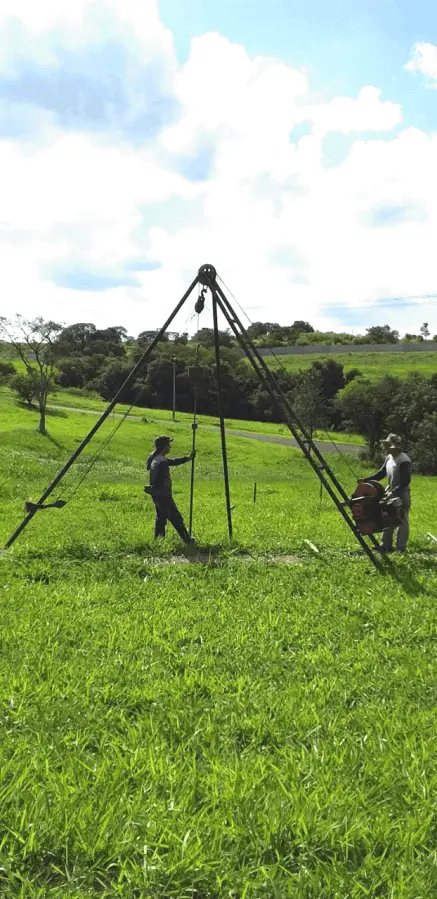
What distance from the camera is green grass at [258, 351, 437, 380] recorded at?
82188 millimetres

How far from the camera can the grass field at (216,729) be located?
2990 millimetres

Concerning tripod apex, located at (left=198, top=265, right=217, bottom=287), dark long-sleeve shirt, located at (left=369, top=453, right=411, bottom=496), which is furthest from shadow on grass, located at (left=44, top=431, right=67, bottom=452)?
dark long-sleeve shirt, located at (left=369, top=453, right=411, bottom=496)

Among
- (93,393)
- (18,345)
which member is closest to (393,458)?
(18,345)

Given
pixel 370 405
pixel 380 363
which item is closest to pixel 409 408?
pixel 370 405

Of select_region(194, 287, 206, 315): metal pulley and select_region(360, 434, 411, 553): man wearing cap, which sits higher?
select_region(194, 287, 206, 315): metal pulley

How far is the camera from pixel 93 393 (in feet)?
263

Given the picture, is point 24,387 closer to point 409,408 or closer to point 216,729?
point 409,408

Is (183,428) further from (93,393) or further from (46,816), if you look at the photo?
(46,816)

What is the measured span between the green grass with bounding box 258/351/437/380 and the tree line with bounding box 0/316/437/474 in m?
5.31

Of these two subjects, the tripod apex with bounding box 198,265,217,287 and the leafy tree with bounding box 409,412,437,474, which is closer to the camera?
the tripod apex with bounding box 198,265,217,287

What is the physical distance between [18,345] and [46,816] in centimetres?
4813

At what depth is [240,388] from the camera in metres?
77.1

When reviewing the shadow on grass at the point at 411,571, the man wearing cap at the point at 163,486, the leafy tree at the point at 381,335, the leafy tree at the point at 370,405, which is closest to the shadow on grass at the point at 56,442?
the man wearing cap at the point at 163,486

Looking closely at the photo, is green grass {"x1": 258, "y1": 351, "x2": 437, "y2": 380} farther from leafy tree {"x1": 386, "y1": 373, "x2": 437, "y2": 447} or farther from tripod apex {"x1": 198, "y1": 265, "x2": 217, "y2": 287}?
tripod apex {"x1": 198, "y1": 265, "x2": 217, "y2": 287}
